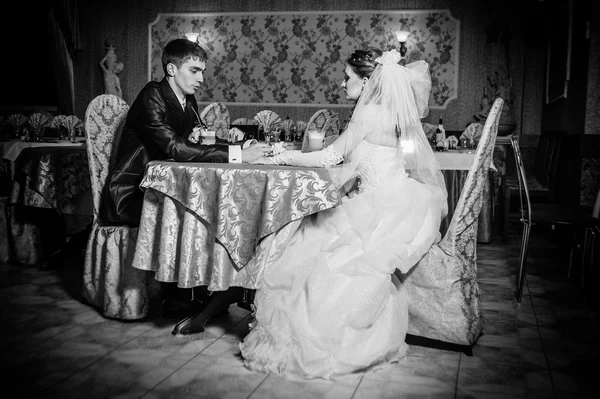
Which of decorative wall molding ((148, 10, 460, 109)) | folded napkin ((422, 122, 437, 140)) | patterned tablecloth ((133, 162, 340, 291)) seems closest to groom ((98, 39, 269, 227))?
patterned tablecloth ((133, 162, 340, 291))

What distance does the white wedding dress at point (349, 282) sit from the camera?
2.25 metres

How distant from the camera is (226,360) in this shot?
2.38m

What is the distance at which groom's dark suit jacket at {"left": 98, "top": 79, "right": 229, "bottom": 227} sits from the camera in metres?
2.70

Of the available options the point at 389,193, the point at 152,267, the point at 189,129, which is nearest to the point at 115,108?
the point at 189,129

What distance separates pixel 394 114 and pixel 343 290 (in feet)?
2.73

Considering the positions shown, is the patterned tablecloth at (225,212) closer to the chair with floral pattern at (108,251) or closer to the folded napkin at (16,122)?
the chair with floral pattern at (108,251)

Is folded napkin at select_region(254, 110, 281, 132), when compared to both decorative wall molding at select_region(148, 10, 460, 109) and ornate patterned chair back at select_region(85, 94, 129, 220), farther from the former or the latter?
decorative wall molding at select_region(148, 10, 460, 109)

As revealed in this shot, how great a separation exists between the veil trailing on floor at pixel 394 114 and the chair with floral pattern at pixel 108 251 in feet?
3.68

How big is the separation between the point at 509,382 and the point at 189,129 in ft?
6.21

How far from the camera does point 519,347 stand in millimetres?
2609

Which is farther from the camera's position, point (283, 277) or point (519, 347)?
point (519, 347)

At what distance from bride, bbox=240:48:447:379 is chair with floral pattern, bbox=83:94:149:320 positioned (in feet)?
2.28

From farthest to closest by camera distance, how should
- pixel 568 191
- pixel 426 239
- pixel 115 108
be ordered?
pixel 568 191 < pixel 115 108 < pixel 426 239

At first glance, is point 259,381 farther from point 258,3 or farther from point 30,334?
point 258,3
